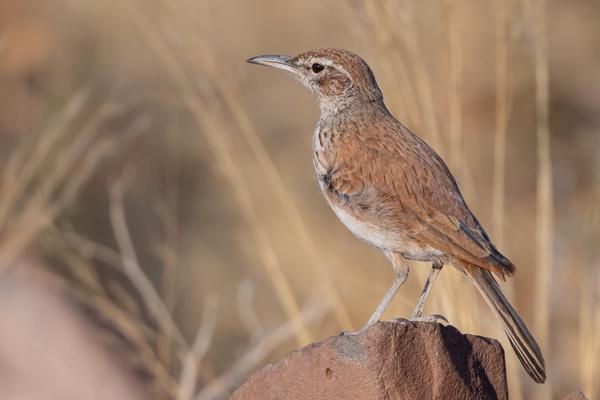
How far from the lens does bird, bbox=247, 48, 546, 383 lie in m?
5.34

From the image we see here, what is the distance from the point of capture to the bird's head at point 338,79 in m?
6.46

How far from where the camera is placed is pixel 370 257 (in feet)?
43.0

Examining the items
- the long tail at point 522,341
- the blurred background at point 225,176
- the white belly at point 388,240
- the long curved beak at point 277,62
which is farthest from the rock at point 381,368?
the blurred background at point 225,176

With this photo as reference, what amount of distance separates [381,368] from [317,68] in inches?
88.1

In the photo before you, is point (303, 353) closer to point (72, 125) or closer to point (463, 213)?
point (463, 213)

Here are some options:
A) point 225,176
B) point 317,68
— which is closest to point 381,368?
point 317,68

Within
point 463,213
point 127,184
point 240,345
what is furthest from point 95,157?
point 127,184

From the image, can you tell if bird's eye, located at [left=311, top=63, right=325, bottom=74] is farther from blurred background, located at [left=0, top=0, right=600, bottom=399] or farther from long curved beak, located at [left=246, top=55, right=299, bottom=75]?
blurred background, located at [left=0, top=0, right=600, bottom=399]

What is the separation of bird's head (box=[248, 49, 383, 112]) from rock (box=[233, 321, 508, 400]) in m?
1.74

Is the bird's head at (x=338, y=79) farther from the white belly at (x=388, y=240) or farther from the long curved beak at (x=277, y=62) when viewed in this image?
the white belly at (x=388, y=240)

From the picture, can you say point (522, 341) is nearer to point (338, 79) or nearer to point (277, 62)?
point (338, 79)

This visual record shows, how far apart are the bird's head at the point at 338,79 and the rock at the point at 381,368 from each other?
1738 mm

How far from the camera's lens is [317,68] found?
261 inches

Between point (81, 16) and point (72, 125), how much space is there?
2338mm
